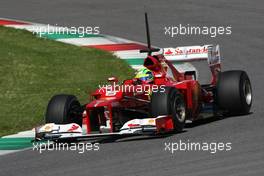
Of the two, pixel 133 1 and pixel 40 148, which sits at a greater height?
pixel 133 1

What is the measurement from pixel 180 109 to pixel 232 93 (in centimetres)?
116

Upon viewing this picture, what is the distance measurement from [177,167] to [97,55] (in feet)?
33.6

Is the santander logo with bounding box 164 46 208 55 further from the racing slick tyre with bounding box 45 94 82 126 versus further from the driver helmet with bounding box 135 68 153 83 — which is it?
the racing slick tyre with bounding box 45 94 82 126

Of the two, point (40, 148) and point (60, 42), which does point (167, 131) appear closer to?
point (40, 148)

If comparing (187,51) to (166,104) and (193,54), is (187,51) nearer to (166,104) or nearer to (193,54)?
(193,54)

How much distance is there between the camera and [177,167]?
1080cm

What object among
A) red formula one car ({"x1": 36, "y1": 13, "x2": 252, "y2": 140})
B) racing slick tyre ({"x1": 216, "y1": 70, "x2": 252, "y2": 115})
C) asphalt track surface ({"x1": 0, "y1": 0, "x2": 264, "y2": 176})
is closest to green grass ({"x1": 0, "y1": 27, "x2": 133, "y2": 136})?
red formula one car ({"x1": 36, "y1": 13, "x2": 252, "y2": 140})

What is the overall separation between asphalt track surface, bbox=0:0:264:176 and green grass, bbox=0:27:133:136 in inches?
80.1

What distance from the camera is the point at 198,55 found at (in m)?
15.3

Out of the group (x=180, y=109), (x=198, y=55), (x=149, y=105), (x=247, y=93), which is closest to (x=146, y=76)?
(x=149, y=105)

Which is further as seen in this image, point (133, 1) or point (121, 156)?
point (133, 1)

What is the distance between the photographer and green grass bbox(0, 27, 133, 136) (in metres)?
16.1

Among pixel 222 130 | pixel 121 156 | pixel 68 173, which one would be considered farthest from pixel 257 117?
pixel 68 173

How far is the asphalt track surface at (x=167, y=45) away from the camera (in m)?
11.0
